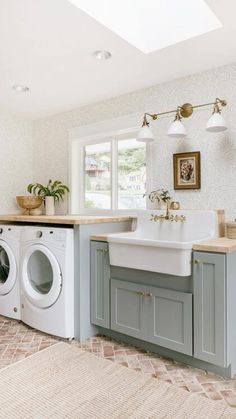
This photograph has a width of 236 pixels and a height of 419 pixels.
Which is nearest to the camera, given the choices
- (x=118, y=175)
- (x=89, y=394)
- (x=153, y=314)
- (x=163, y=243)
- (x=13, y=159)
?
(x=89, y=394)

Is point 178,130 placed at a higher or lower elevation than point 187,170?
higher

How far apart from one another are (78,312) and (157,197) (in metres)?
1.21

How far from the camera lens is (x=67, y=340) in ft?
7.86

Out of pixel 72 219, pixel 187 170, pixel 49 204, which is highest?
pixel 187 170

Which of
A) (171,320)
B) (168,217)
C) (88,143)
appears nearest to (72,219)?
(168,217)

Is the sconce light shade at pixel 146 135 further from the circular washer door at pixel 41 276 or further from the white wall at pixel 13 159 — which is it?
the white wall at pixel 13 159

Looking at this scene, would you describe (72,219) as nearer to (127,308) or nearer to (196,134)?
(127,308)

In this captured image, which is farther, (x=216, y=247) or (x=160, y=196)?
(x=160, y=196)

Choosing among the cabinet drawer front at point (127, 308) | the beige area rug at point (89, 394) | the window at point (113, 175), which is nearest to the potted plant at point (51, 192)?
the window at point (113, 175)

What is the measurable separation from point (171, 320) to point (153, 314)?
14cm

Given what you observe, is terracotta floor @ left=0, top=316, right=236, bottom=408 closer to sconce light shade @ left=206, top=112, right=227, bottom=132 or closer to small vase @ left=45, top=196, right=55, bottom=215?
small vase @ left=45, top=196, right=55, bottom=215

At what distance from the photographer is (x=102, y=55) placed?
7.33 feet

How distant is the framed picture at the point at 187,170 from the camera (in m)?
2.53

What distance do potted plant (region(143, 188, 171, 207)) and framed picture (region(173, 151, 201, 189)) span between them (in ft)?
0.39
